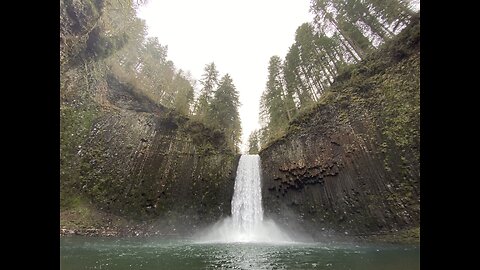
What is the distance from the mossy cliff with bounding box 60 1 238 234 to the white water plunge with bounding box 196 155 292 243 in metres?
0.89

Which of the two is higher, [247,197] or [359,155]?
[359,155]

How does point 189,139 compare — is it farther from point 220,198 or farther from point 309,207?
point 309,207

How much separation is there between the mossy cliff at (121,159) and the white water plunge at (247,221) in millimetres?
886

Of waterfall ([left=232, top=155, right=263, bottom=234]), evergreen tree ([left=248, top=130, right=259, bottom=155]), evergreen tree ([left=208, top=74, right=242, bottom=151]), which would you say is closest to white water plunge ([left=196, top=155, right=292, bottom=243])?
waterfall ([left=232, top=155, right=263, bottom=234])

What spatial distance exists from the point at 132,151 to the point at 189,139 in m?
→ 5.56

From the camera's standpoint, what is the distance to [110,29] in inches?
1287

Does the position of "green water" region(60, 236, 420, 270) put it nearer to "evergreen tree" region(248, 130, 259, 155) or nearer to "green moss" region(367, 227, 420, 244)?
"green moss" region(367, 227, 420, 244)

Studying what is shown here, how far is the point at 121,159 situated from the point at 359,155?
20.5m

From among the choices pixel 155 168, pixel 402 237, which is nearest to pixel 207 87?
pixel 155 168

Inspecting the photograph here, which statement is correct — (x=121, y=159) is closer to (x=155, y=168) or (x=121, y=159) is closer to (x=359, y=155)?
(x=155, y=168)

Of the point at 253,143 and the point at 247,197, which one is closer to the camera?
the point at 247,197

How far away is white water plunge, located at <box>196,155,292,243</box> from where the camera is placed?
2500 centimetres

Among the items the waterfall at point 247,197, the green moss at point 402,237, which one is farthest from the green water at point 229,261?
the waterfall at point 247,197

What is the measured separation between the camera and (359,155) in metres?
23.0
